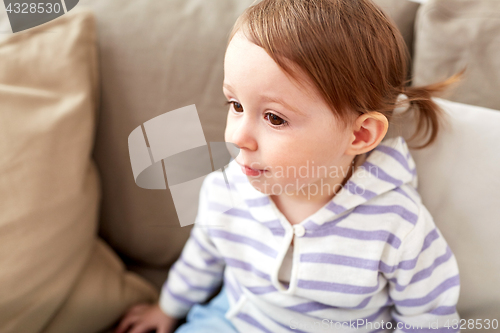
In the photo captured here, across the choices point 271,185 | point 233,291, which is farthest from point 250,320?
point 271,185

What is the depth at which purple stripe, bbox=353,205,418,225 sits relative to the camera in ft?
1.83

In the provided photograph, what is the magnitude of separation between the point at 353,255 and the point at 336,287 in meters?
0.06

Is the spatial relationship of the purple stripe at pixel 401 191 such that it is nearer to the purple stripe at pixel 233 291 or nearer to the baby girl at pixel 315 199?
the baby girl at pixel 315 199

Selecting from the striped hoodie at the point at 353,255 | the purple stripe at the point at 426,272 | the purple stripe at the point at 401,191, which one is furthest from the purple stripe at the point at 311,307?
the purple stripe at the point at 401,191

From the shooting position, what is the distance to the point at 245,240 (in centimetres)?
64

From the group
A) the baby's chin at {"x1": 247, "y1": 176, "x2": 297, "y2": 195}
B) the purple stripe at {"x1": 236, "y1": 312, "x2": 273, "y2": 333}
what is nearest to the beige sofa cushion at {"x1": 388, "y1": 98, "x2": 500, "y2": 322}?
the baby's chin at {"x1": 247, "y1": 176, "x2": 297, "y2": 195}

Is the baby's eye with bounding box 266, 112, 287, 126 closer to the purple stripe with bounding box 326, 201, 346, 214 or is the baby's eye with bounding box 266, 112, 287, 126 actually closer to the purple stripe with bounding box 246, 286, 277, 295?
the purple stripe with bounding box 326, 201, 346, 214

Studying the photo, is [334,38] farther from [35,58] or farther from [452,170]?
[35,58]

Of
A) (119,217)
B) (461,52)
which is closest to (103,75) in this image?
(119,217)

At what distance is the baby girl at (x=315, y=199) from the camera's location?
0.43m

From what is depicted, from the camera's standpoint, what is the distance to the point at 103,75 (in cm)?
71

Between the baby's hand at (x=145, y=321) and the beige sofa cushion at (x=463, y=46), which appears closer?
the beige sofa cushion at (x=463, y=46)

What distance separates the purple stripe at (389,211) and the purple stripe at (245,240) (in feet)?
0.49

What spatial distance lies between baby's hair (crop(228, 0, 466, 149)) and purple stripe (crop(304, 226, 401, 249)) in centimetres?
18
